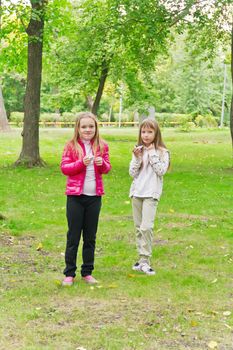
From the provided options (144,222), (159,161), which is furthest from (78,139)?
(144,222)

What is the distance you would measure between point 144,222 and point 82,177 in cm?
105

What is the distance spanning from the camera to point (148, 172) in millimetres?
6855

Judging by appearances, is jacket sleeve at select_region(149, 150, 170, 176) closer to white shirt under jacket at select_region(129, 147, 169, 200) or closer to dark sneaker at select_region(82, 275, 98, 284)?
white shirt under jacket at select_region(129, 147, 169, 200)

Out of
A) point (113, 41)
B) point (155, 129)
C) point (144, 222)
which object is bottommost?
point (144, 222)

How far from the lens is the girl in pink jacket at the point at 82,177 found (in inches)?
245

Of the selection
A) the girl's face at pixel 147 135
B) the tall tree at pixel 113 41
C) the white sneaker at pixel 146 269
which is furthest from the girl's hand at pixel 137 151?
the tall tree at pixel 113 41

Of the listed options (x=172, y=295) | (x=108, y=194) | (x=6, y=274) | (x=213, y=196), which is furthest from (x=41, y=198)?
(x=172, y=295)

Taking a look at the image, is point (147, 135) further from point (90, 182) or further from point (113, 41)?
point (113, 41)

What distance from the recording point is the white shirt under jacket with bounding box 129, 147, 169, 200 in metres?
6.82

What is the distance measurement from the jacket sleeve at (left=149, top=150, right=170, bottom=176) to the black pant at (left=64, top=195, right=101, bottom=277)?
2.69 ft

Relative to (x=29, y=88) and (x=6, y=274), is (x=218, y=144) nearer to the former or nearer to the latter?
(x=29, y=88)

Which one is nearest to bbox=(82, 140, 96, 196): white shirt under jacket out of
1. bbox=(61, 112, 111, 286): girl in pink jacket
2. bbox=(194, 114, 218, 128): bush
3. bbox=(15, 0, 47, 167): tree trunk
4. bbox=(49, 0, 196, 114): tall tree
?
bbox=(61, 112, 111, 286): girl in pink jacket

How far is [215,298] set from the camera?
599 centimetres

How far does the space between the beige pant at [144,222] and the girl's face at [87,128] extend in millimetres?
1076
